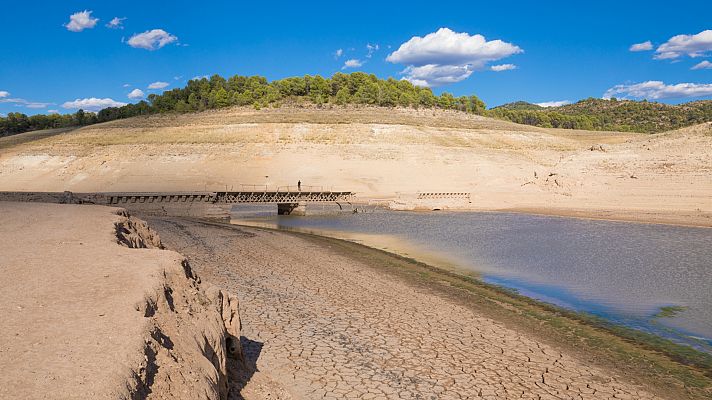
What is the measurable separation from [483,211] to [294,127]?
43717mm

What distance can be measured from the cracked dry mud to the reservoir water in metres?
3.47

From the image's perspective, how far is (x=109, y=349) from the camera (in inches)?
162

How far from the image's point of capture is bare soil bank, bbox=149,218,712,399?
738 centimetres

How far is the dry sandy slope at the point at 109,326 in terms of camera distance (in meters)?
3.64

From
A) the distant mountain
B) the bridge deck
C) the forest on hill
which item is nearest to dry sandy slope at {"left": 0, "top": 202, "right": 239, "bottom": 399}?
the bridge deck

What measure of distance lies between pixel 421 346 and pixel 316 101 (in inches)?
3717

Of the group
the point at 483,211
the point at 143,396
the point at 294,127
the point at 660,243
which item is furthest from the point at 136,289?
the point at 294,127

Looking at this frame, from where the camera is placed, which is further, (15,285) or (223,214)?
(223,214)

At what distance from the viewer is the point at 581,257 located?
1969 cm

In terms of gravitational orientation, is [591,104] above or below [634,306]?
above

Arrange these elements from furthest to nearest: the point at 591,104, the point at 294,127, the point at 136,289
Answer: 1. the point at 591,104
2. the point at 294,127
3. the point at 136,289

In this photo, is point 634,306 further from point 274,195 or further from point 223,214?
point 274,195

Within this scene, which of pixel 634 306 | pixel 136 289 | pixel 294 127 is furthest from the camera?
pixel 294 127

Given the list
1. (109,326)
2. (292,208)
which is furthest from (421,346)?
(292,208)
